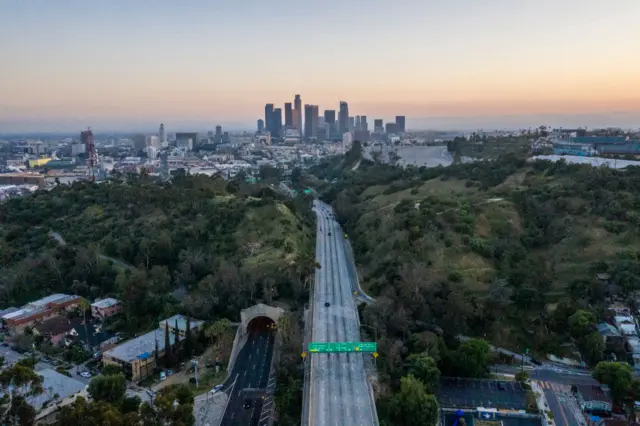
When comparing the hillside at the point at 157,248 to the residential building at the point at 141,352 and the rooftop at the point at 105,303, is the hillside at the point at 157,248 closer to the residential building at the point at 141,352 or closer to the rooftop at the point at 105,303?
the rooftop at the point at 105,303

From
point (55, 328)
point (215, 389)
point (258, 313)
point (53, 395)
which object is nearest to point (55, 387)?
point (53, 395)

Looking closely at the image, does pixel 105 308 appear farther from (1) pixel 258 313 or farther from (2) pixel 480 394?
(2) pixel 480 394

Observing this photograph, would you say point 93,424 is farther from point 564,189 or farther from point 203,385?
point 564,189

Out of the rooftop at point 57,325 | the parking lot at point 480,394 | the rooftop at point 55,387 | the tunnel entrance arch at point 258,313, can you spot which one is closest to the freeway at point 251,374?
the tunnel entrance arch at point 258,313

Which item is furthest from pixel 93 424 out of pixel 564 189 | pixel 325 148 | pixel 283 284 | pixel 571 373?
pixel 325 148

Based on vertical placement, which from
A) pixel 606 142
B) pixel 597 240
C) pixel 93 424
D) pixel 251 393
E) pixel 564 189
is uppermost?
pixel 606 142
